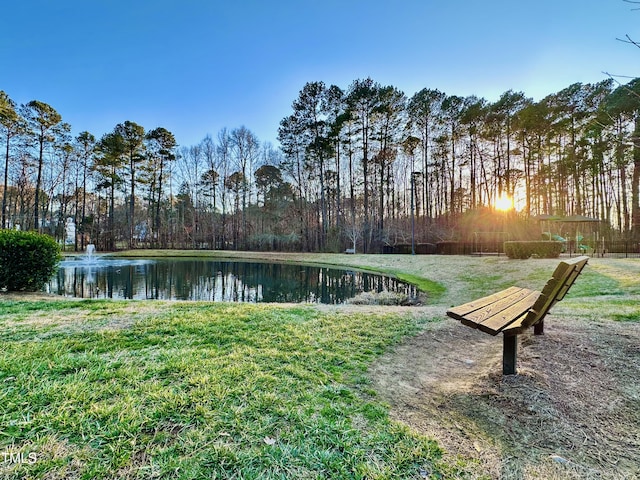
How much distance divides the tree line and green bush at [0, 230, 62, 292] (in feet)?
57.9

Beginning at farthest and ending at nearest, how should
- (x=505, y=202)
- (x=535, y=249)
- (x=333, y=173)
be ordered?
(x=333, y=173), (x=505, y=202), (x=535, y=249)

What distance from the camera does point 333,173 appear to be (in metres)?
27.7

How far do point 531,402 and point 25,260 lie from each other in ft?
30.1

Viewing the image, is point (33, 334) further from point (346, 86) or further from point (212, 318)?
point (346, 86)

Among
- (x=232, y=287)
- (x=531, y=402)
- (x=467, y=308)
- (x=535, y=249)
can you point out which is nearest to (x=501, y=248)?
(x=535, y=249)

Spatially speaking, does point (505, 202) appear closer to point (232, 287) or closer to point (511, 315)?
point (232, 287)

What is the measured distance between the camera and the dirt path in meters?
1.39

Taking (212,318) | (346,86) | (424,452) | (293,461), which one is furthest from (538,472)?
(346,86)

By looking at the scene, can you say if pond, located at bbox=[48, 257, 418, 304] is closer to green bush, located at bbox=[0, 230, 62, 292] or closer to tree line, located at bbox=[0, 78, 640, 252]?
green bush, located at bbox=[0, 230, 62, 292]

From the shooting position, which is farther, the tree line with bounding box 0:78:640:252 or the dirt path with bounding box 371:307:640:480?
the tree line with bounding box 0:78:640:252

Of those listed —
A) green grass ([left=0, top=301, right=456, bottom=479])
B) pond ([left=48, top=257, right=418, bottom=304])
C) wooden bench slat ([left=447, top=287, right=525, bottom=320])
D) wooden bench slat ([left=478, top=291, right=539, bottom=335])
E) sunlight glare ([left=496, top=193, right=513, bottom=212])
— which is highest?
sunlight glare ([left=496, top=193, right=513, bottom=212])

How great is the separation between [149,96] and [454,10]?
14.2m

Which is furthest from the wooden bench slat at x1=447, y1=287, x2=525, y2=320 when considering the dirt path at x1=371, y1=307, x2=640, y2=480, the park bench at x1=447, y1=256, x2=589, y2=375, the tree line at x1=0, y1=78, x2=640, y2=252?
the tree line at x1=0, y1=78, x2=640, y2=252

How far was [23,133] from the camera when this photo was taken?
23.2 m
